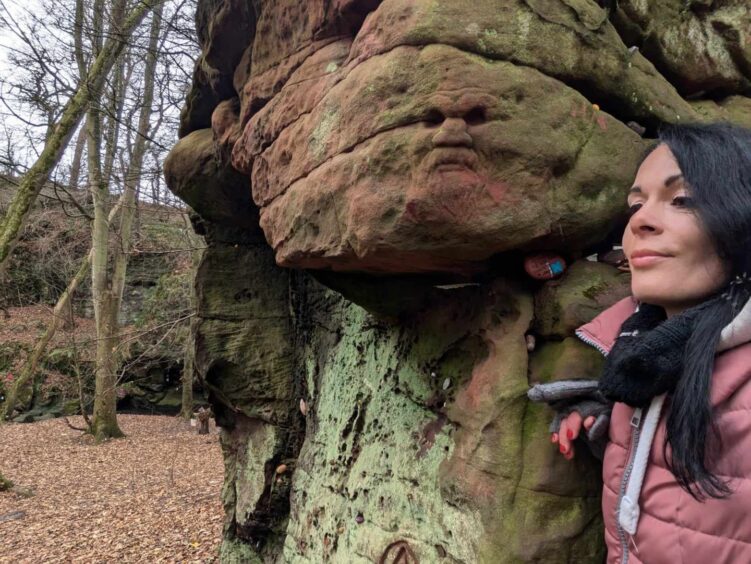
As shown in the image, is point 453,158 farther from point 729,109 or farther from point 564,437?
point 729,109

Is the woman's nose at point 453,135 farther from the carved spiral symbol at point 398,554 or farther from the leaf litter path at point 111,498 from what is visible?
the leaf litter path at point 111,498

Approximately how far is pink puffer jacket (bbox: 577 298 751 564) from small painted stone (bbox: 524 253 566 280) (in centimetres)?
79

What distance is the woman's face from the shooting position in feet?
4.71

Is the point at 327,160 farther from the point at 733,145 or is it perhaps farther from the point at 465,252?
the point at 733,145

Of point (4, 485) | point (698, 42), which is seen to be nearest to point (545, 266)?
point (698, 42)

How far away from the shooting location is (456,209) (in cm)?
189

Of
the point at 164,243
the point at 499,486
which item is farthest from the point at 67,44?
the point at 499,486

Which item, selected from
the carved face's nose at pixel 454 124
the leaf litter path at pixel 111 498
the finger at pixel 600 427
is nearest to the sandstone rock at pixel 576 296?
the finger at pixel 600 427

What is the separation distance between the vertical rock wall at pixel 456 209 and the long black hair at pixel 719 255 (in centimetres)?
54

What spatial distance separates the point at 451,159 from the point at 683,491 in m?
1.19

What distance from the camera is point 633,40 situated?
2.67 meters

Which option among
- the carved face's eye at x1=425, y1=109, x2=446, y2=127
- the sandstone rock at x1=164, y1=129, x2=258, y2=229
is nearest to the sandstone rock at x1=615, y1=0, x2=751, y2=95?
the carved face's eye at x1=425, y1=109, x2=446, y2=127

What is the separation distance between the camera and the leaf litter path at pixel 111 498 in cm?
596

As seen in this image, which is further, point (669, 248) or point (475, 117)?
point (475, 117)
